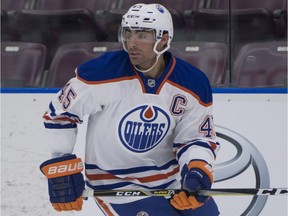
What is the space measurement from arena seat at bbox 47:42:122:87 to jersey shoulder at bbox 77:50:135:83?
1.14m

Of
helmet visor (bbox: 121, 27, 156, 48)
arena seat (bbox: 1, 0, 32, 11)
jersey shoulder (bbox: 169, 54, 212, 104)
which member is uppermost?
helmet visor (bbox: 121, 27, 156, 48)

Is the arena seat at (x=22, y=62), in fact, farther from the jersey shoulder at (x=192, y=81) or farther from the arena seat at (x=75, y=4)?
the jersey shoulder at (x=192, y=81)

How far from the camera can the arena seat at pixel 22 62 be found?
3.88 metres

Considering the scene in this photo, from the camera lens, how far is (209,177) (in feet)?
8.66

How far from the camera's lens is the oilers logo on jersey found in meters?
2.67

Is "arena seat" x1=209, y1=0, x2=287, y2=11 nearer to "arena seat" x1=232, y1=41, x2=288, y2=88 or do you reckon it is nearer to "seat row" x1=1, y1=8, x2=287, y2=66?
"seat row" x1=1, y1=8, x2=287, y2=66

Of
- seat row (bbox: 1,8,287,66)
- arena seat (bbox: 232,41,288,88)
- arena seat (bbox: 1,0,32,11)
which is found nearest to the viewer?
arena seat (bbox: 232,41,288,88)

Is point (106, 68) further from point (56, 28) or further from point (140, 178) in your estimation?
point (56, 28)

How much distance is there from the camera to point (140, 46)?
261 cm

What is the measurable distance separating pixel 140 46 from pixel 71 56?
4.43ft

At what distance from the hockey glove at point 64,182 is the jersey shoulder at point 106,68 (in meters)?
0.26

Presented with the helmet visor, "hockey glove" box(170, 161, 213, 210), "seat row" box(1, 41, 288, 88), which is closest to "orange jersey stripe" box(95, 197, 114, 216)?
"hockey glove" box(170, 161, 213, 210)

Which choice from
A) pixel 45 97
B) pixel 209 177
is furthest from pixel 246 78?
pixel 209 177

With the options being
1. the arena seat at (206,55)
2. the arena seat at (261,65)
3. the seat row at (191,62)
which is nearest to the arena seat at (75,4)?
the seat row at (191,62)
